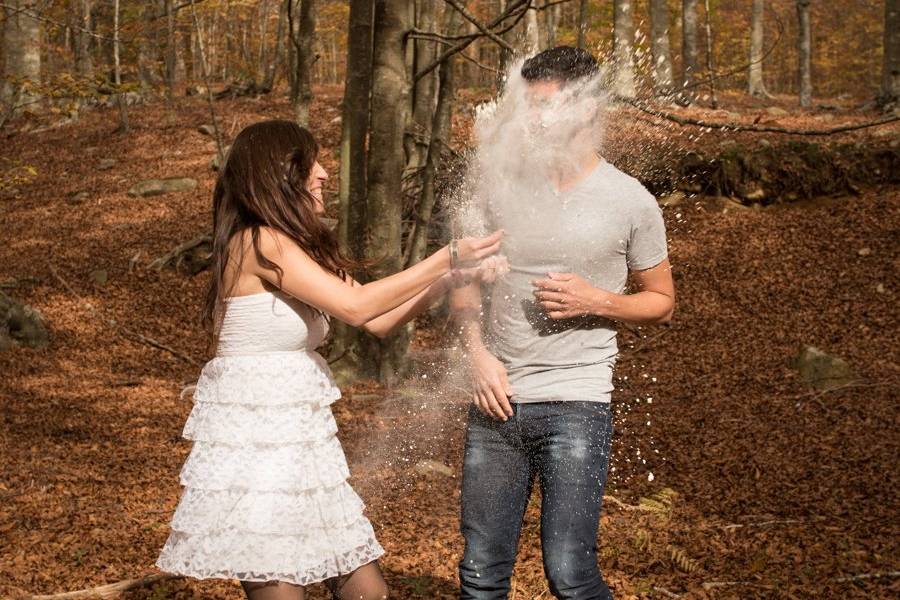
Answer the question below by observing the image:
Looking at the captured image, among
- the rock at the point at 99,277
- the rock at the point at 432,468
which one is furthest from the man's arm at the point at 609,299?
the rock at the point at 99,277

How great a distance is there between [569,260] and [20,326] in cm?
978

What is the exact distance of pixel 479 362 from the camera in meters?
3.05

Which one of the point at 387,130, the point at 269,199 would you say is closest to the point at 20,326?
the point at 387,130

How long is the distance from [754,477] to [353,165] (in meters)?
4.45

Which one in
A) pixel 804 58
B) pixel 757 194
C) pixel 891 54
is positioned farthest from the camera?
pixel 804 58

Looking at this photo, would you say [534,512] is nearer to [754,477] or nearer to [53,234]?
[754,477]

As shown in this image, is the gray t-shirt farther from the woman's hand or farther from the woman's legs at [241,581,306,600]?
the woman's legs at [241,581,306,600]

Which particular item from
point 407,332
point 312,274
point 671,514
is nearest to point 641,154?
point 312,274

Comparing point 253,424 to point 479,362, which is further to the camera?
point 479,362

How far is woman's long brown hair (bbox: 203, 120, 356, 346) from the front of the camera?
2785mm

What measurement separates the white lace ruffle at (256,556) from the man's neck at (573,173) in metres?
1.34

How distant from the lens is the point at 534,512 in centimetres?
616

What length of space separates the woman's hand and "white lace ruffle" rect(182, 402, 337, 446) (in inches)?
26.6

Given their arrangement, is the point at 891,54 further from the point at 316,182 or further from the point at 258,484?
the point at 258,484
